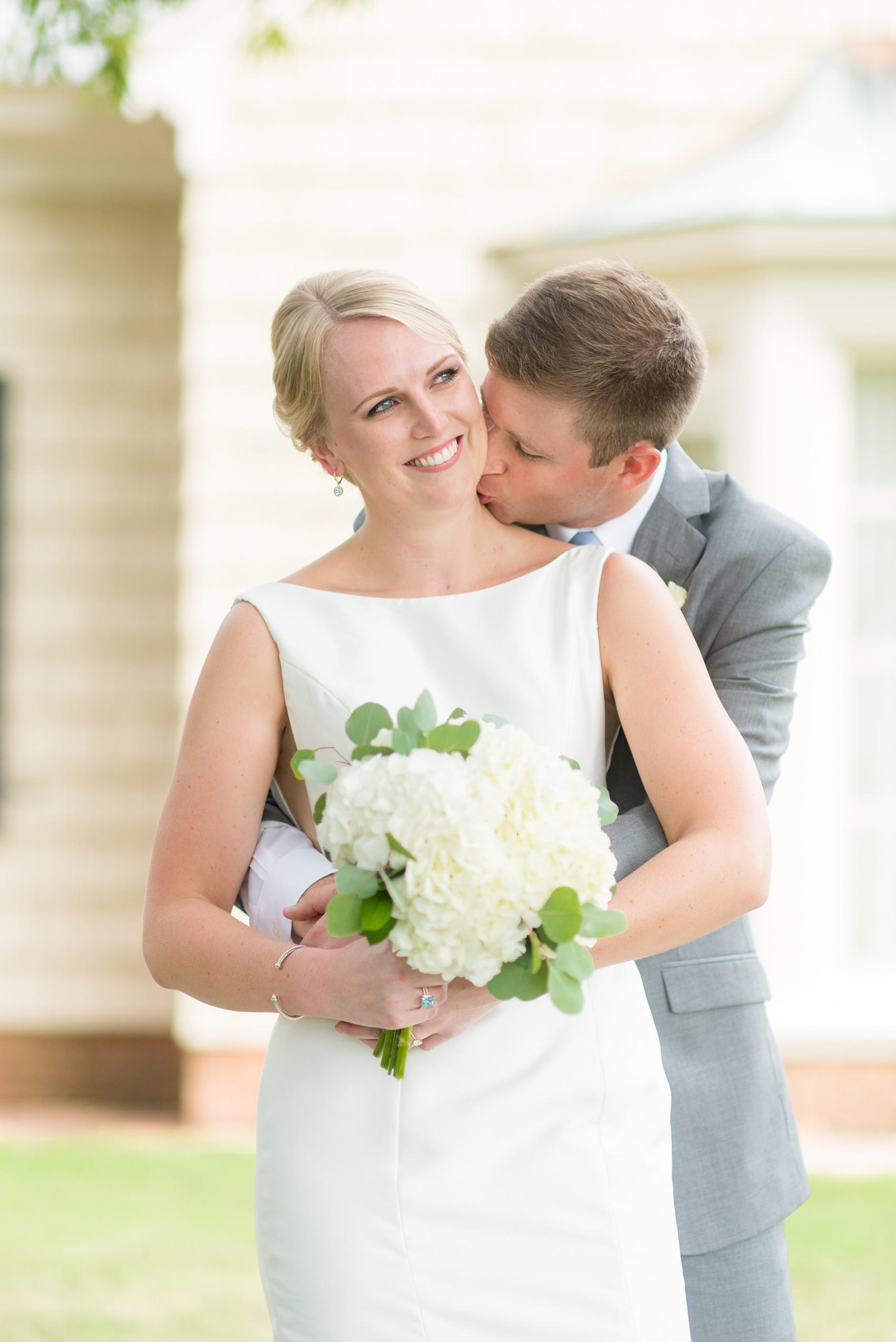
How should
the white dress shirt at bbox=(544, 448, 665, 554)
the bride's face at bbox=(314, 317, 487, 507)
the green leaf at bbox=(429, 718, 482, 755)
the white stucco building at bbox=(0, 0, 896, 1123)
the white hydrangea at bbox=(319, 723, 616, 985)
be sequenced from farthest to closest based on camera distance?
the white stucco building at bbox=(0, 0, 896, 1123), the white dress shirt at bbox=(544, 448, 665, 554), the bride's face at bbox=(314, 317, 487, 507), the green leaf at bbox=(429, 718, 482, 755), the white hydrangea at bbox=(319, 723, 616, 985)

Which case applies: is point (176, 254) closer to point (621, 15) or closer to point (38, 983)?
point (621, 15)

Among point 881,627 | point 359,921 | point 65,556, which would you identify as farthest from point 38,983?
point 359,921

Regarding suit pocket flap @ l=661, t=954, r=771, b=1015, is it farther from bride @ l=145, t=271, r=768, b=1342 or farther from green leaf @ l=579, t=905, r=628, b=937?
green leaf @ l=579, t=905, r=628, b=937

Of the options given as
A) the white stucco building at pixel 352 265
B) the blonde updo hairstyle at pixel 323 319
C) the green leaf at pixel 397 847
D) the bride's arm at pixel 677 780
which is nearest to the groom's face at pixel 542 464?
the blonde updo hairstyle at pixel 323 319

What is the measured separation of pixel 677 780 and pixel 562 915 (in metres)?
0.49

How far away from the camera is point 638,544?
2471 millimetres

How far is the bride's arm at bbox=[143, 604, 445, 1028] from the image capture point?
79.9 inches

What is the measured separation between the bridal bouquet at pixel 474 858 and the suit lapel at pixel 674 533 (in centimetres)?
84

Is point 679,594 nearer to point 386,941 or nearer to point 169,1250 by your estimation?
point 386,941

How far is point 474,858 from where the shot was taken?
1575 mm

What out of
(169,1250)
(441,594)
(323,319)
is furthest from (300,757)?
(169,1250)

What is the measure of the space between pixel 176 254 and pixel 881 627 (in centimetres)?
389

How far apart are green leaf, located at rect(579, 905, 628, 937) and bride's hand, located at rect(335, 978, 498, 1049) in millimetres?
265

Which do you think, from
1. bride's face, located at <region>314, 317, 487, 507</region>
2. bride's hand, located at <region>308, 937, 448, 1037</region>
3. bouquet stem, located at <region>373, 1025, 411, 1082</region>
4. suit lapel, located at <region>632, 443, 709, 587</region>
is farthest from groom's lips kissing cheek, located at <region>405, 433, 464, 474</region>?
bouquet stem, located at <region>373, 1025, 411, 1082</region>
